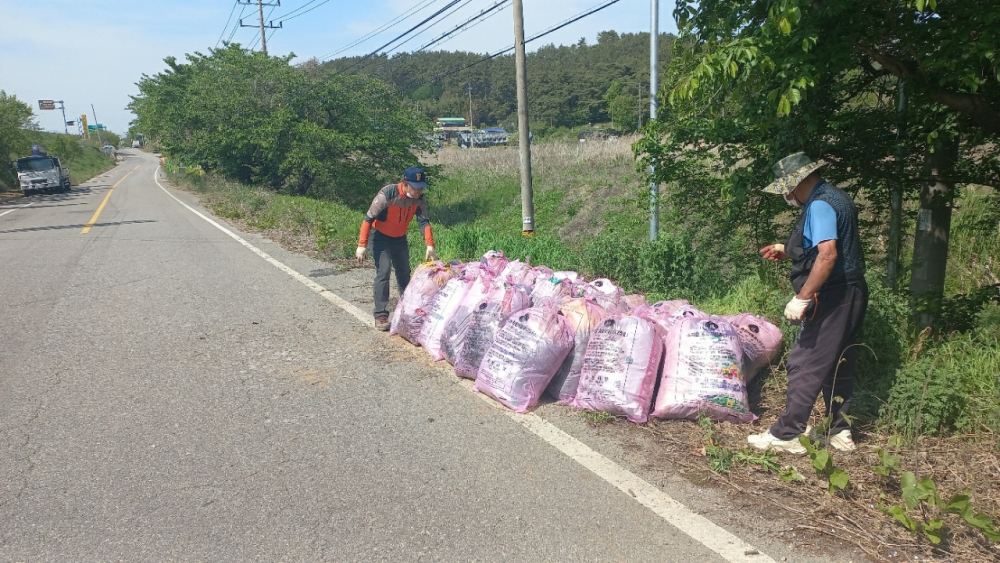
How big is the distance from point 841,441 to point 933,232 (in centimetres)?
215

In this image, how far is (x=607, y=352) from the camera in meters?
4.27

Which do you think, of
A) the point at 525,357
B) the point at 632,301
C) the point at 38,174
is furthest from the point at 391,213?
the point at 38,174

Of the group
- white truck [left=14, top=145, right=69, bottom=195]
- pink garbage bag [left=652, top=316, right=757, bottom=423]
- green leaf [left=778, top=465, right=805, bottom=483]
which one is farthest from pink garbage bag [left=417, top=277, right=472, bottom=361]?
white truck [left=14, top=145, right=69, bottom=195]

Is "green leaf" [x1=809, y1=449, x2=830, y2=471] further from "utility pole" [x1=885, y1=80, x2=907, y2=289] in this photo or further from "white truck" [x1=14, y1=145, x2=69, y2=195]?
"white truck" [x1=14, y1=145, x2=69, y2=195]

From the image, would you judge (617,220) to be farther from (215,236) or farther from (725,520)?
(725,520)

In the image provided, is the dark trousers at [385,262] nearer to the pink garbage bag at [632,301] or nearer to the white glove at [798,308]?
the pink garbage bag at [632,301]

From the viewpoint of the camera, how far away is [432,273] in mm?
6098

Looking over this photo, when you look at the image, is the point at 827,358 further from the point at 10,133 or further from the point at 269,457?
the point at 10,133

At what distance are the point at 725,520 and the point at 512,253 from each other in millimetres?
5923

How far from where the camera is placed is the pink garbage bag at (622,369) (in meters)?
4.10

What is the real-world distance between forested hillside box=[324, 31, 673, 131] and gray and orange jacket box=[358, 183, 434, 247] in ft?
123

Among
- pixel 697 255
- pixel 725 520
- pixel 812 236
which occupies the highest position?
pixel 812 236

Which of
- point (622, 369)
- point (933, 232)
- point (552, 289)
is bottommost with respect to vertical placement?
point (622, 369)

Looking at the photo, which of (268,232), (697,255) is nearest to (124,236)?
(268,232)
